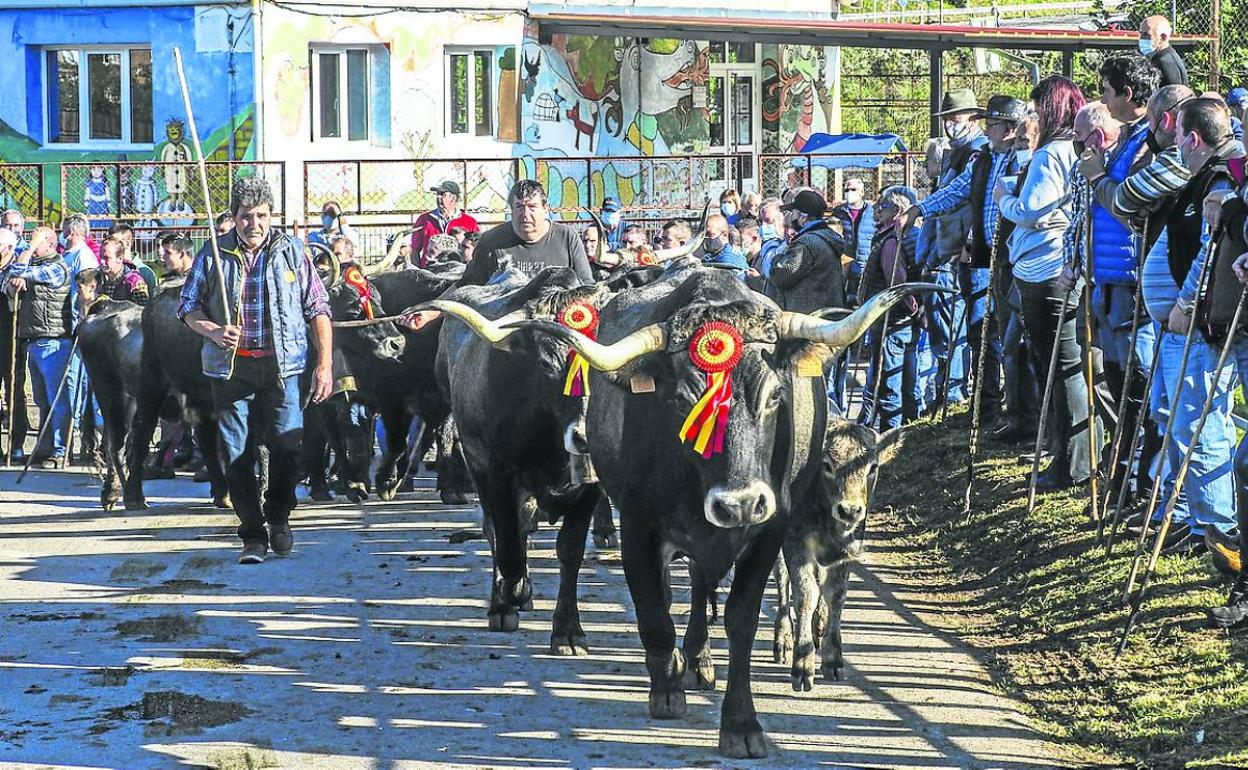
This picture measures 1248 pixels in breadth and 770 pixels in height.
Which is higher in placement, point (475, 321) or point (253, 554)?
point (475, 321)

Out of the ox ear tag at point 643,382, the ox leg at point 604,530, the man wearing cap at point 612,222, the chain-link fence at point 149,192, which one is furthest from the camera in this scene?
the chain-link fence at point 149,192

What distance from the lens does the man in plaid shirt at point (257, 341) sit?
11.1m

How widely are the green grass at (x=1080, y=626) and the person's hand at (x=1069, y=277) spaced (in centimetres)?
130

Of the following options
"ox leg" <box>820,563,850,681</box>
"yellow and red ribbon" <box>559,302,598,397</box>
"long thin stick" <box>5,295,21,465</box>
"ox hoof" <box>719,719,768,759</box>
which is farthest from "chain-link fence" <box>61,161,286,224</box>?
"ox hoof" <box>719,719,768,759</box>

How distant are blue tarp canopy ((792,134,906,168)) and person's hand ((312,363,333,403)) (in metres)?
14.2

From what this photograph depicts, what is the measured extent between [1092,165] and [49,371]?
37.1ft

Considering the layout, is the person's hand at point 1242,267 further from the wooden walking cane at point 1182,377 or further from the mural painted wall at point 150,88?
the mural painted wall at point 150,88

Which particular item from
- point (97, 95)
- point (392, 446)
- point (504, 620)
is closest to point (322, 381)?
point (504, 620)

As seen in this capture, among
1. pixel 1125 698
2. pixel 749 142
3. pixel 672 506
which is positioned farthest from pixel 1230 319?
pixel 749 142

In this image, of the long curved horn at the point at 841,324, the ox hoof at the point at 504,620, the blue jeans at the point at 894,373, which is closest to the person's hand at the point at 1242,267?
the long curved horn at the point at 841,324

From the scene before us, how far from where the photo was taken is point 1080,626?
856cm

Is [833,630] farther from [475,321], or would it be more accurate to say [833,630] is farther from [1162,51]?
Result: [1162,51]

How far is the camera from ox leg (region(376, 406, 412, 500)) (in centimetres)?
1395

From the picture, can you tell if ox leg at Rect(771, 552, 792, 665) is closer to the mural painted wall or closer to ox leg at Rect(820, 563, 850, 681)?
ox leg at Rect(820, 563, 850, 681)
